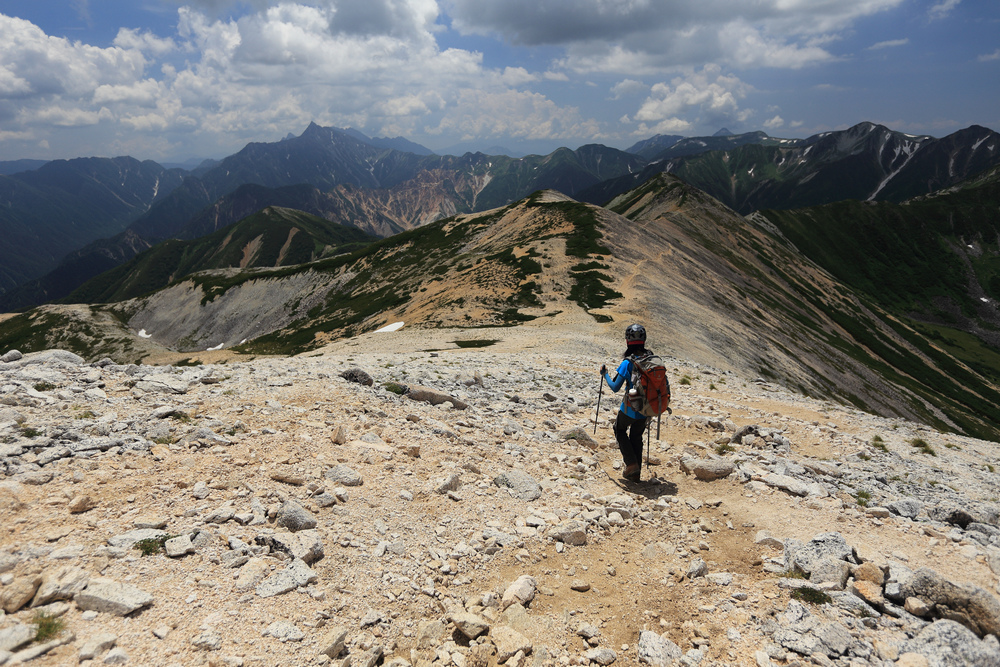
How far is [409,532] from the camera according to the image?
27.1 ft

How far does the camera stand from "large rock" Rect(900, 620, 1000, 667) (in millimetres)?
5197

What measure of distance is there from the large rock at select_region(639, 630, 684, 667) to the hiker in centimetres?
526

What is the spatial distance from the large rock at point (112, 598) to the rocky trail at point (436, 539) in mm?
28

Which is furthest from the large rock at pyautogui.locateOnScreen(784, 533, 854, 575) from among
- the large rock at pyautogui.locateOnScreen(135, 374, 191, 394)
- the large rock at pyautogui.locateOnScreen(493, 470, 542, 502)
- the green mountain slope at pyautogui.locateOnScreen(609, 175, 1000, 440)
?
the green mountain slope at pyautogui.locateOnScreen(609, 175, 1000, 440)

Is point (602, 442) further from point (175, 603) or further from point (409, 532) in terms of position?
point (175, 603)

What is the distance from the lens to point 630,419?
11078 mm

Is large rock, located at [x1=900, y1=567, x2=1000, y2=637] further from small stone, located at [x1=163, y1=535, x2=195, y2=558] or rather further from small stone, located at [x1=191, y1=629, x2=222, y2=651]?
small stone, located at [x1=163, y1=535, x2=195, y2=558]

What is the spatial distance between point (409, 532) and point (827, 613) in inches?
259

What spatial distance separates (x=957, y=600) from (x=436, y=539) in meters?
7.54

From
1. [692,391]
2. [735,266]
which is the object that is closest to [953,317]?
[735,266]

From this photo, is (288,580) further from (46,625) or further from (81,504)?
(81,504)

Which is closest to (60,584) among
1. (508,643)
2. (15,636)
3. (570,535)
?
(15,636)

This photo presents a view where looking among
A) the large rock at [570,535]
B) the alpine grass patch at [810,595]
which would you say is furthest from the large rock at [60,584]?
the alpine grass patch at [810,595]

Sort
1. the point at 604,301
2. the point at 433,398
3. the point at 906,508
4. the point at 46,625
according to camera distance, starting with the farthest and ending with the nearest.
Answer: the point at 604,301
the point at 433,398
the point at 906,508
the point at 46,625
